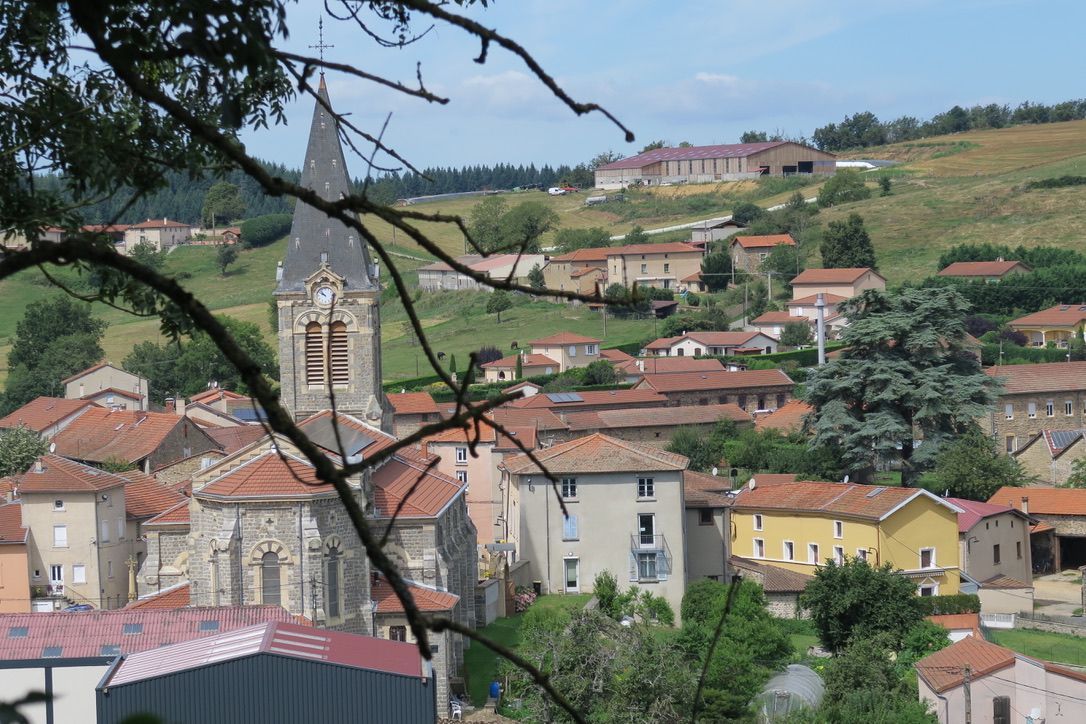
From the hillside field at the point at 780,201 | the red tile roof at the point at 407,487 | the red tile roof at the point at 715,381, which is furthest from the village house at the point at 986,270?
the red tile roof at the point at 407,487

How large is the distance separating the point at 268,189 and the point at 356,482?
97.4 ft

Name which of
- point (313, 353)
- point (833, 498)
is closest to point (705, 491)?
point (833, 498)

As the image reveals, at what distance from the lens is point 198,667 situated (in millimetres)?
22234

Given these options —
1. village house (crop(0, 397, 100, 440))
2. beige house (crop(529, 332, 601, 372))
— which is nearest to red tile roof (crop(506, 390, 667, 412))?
beige house (crop(529, 332, 601, 372))

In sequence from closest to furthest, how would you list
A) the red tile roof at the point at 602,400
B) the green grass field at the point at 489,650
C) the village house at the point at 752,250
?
the green grass field at the point at 489,650 → the red tile roof at the point at 602,400 → the village house at the point at 752,250

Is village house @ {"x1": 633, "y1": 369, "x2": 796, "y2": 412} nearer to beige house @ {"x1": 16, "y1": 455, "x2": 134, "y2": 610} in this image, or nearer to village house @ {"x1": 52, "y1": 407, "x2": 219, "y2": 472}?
village house @ {"x1": 52, "y1": 407, "x2": 219, "y2": 472}

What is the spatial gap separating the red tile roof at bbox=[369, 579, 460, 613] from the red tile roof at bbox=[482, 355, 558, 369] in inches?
1501

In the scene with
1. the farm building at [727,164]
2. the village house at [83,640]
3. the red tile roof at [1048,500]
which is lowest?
the red tile roof at [1048,500]

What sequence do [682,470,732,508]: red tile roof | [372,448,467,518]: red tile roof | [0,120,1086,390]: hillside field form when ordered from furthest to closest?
[0,120,1086,390]: hillside field < [682,470,732,508]: red tile roof < [372,448,467,518]: red tile roof

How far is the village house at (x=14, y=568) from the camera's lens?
3825 centimetres

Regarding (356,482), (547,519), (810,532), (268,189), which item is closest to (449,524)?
(356,482)

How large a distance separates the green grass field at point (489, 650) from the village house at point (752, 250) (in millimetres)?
60510

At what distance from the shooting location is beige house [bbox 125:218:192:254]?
5108 inches

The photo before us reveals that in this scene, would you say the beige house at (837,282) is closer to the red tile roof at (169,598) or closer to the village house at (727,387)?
the village house at (727,387)
